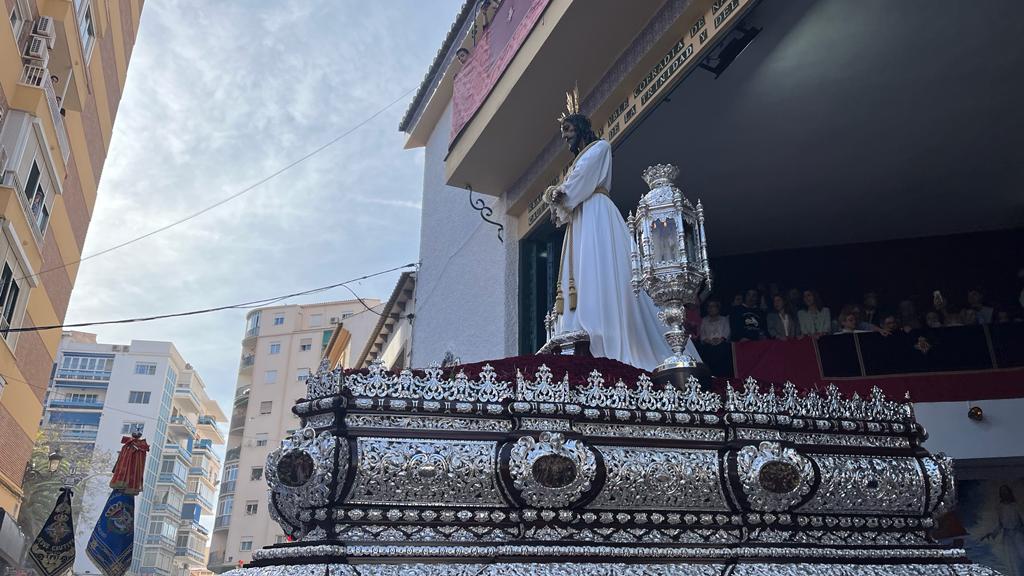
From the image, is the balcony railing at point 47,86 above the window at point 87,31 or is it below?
below

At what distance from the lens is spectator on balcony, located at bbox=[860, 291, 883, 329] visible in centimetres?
938

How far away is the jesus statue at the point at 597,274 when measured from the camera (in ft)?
13.3

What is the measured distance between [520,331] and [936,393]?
14.4 ft

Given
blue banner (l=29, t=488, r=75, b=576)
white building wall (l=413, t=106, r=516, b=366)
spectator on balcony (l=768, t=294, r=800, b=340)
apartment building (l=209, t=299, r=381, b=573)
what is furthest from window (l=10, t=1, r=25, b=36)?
apartment building (l=209, t=299, r=381, b=573)

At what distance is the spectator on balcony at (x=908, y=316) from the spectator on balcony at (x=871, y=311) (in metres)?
0.25

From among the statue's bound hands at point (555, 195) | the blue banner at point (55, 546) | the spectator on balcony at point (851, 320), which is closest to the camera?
the statue's bound hands at point (555, 195)

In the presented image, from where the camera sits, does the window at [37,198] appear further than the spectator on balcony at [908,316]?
Yes

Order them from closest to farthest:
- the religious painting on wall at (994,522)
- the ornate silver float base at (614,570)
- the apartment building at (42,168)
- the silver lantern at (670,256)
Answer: the ornate silver float base at (614,570)
the silver lantern at (670,256)
the religious painting on wall at (994,522)
the apartment building at (42,168)

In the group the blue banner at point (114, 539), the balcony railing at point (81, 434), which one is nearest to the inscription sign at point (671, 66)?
the blue banner at point (114, 539)

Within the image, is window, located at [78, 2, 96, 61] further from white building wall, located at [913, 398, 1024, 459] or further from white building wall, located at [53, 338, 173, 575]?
white building wall, located at [53, 338, 173, 575]

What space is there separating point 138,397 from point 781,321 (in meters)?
42.8

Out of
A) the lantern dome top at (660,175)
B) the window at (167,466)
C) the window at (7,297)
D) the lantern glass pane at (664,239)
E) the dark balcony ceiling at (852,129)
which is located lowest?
the lantern glass pane at (664,239)

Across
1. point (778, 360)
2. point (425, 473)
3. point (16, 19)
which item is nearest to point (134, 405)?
point (16, 19)

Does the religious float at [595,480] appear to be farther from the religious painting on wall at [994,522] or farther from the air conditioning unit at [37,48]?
the air conditioning unit at [37,48]
